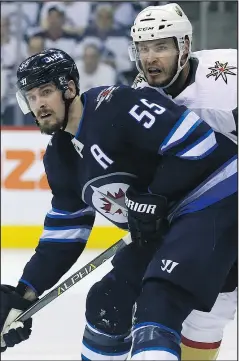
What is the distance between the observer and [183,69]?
79.4 inches

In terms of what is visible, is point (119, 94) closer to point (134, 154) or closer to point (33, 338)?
point (134, 154)

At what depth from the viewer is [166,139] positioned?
1789 mm

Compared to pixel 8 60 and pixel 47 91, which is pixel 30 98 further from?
pixel 8 60

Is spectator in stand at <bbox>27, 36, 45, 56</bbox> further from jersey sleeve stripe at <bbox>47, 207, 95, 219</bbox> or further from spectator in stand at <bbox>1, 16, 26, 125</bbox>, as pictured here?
jersey sleeve stripe at <bbox>47, 207, 95, 219</bbox>

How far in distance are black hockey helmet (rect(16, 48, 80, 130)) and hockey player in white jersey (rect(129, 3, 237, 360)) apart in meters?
0.20

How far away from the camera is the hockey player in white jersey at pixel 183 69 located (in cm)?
196

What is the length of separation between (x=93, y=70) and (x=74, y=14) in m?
0.34

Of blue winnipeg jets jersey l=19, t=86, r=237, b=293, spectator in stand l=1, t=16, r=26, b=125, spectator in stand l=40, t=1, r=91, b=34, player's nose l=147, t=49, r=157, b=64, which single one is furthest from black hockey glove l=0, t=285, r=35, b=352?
spectator in stand l=40, t=1, r=91, b=34

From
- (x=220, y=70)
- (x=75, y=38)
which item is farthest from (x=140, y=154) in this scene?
(x=75, y=38)

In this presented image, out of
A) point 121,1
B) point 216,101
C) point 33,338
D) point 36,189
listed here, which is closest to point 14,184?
point 36,189

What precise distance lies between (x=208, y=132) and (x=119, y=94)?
0.23m

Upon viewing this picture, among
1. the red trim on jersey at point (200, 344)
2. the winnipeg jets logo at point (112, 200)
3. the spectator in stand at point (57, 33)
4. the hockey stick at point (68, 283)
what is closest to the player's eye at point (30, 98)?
the winnipeg jets logo at point (112, 200)

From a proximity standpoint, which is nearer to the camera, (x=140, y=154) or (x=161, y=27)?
(x=140, y=154)

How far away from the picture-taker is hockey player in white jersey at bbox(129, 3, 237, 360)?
77.0 inches
